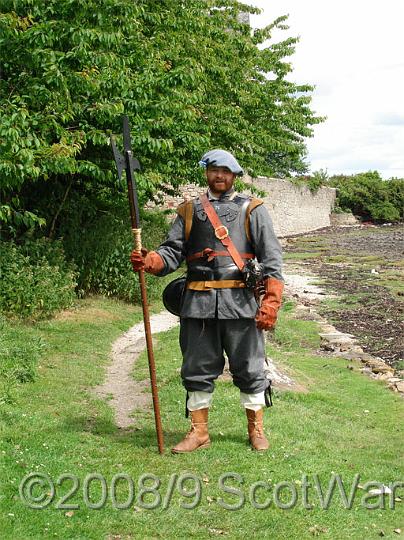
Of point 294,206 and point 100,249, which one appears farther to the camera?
→ point 294,206

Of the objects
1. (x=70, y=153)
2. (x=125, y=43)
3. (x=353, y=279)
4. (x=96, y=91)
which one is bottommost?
(x=353, y=279)

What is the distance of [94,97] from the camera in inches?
468

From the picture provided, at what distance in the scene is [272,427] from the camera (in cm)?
700

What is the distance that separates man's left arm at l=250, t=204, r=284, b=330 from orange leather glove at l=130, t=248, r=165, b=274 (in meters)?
0.81

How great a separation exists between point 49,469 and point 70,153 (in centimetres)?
575

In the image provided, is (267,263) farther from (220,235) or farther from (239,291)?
(220,235)

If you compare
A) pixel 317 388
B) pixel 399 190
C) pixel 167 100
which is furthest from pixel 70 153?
pixel 399 190

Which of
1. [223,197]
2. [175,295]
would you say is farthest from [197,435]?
[223,197]

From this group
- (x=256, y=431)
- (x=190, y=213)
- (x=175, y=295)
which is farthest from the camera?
(x=175, y=295)

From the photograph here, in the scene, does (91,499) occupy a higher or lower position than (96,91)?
lower

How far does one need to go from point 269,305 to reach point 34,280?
6.84 meters

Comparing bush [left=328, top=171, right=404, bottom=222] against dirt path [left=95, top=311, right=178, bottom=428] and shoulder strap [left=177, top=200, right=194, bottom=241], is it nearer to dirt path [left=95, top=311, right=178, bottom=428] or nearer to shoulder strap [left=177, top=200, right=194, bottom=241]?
dirt path [left=95, top=311, right=178, bottom=428]

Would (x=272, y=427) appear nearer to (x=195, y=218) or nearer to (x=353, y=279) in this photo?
(x=195, y=218)

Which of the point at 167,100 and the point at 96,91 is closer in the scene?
the point at 96,91
